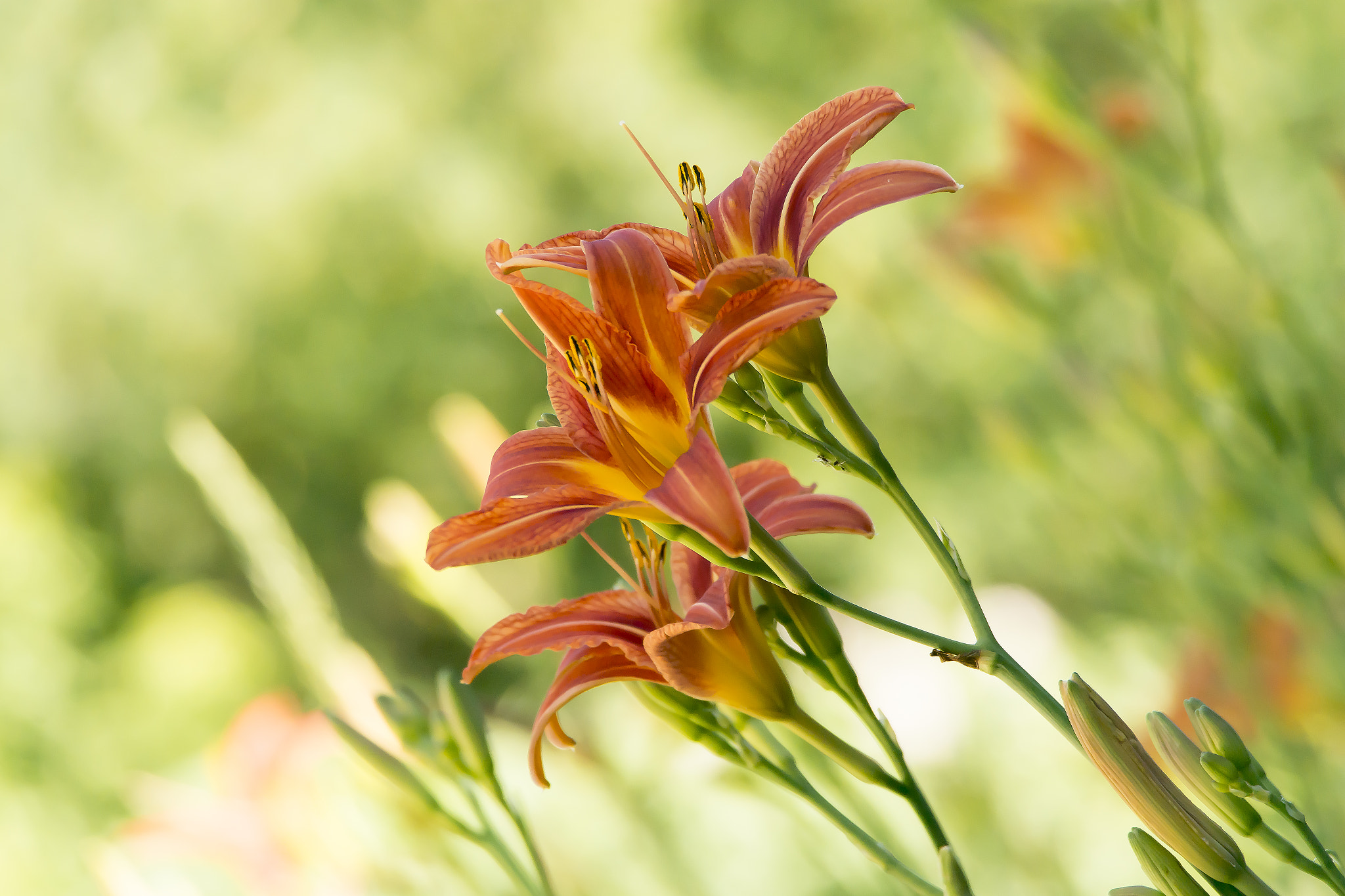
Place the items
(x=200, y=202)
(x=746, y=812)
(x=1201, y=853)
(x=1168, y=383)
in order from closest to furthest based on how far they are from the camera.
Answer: (x=1201, y=853), (x=1168, y=383), (x=746, y=812), (x=200, y=202)

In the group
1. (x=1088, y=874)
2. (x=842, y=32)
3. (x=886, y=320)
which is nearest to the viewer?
(x=886, y=320)

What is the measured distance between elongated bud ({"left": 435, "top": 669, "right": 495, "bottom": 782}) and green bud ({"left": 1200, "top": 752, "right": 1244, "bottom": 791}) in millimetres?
256

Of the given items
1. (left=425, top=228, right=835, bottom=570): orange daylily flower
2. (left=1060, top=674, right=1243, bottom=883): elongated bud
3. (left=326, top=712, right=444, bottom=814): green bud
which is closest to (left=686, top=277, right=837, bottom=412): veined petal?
(left=425, top=228, right=835, bottom=570): orange daylily flower

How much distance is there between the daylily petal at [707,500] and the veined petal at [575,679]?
0.09 metres

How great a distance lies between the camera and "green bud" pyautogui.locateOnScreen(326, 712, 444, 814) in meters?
0.40

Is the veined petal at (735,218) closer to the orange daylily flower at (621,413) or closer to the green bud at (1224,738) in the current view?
the orange daylily flower at (621,413)

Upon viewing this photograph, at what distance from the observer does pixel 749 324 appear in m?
0.25

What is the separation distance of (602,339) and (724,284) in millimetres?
45

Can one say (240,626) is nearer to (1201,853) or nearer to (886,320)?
(886,320)

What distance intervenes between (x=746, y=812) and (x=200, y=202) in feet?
8.18

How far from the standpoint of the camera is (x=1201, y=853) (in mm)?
248

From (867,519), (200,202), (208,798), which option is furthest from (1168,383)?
(200,202)

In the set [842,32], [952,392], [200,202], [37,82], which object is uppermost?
[842,32]

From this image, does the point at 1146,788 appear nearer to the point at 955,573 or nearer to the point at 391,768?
the point at 955,573
